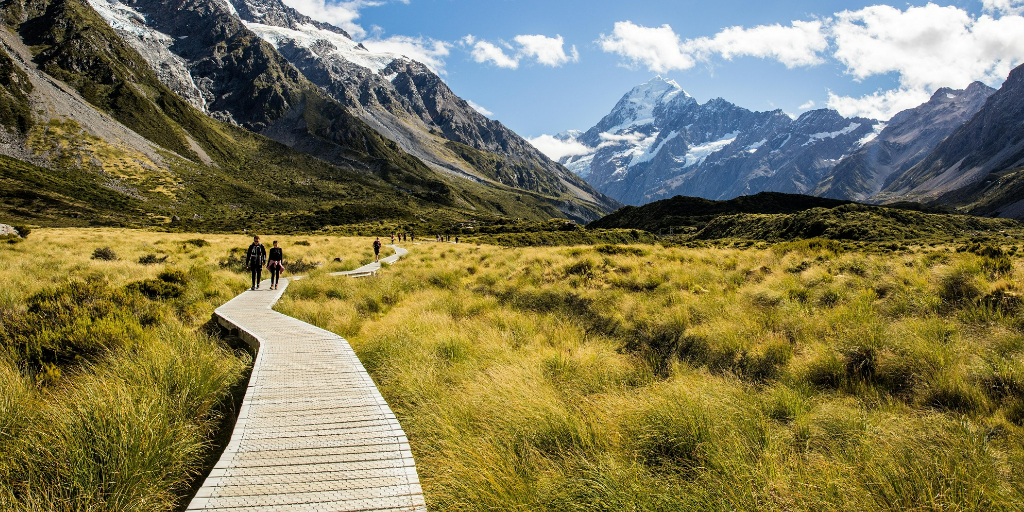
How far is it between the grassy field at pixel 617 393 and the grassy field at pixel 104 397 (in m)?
0.03

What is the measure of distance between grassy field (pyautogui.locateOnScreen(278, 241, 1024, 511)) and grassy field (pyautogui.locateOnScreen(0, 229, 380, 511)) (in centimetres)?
227

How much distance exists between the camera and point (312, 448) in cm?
418

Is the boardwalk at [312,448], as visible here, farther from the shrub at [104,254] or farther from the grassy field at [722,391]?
the shrub at [104,254]

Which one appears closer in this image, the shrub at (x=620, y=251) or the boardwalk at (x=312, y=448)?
the boardwalk at (x=312, y=448)

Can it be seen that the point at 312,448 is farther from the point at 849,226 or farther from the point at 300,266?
the point at 849,226

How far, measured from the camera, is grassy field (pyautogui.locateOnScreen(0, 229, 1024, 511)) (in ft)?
10.9

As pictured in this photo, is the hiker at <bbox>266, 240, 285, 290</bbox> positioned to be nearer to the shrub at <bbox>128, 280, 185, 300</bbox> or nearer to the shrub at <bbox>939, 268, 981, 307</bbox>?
the shrub at <bbox>128, 280, 185, 300</bbox>

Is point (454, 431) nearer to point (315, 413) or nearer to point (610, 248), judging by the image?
point (315, 413)

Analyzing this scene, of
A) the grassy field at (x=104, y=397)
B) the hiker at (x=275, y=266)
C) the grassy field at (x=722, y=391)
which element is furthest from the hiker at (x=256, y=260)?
the grassy field at (x=722, y=391)

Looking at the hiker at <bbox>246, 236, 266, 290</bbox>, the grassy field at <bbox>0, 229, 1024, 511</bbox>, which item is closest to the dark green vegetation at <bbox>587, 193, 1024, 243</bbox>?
the grassy field at <bbox>0, 229, 1024, 511</bbox>

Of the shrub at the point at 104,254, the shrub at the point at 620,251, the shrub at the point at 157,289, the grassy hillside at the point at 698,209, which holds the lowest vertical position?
the shrub at the point at 157,289

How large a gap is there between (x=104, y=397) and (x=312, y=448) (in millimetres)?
2468

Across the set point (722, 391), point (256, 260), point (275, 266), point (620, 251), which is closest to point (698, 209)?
point (620, 251)

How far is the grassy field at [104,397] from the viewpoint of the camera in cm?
338
